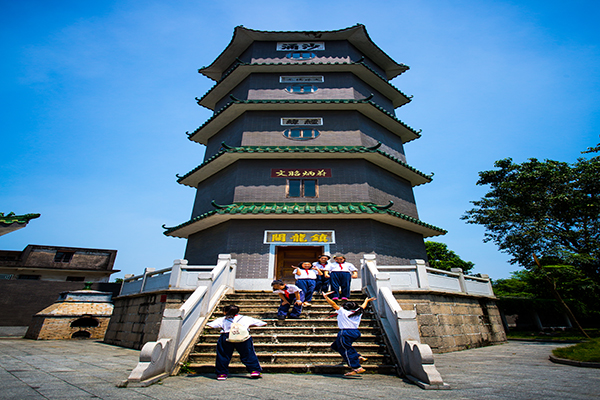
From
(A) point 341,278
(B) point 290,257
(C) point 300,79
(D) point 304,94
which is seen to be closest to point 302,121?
(D) point 304,94

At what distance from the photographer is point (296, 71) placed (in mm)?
16672

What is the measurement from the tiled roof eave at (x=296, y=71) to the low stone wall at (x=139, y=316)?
11.8 meters

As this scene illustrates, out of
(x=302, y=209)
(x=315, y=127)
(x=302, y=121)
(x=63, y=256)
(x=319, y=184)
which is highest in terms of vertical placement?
(x=302, y=121)

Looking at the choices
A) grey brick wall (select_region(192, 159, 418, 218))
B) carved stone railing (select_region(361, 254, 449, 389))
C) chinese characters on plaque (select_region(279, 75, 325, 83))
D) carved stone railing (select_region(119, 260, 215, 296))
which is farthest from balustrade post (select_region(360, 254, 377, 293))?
chinese characters on plaque (select_region(279, 75, 325, 83))

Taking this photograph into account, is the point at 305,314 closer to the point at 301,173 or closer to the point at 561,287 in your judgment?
the point at 301,173

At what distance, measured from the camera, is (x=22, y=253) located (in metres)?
29.1

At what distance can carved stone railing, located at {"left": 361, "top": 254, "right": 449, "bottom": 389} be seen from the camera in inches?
195

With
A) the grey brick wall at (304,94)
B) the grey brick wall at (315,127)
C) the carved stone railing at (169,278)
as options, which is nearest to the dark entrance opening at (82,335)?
the carved stone railing at (169,278)

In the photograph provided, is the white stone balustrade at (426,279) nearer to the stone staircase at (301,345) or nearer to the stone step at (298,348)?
the stone staircase at (301,345)

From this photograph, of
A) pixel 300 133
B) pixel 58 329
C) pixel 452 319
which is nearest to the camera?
pixel 452 319

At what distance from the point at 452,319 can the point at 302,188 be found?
24.8 feet

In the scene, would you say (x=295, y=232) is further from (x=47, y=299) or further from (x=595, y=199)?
(x=47, y=299)

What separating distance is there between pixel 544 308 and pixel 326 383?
25.8 m

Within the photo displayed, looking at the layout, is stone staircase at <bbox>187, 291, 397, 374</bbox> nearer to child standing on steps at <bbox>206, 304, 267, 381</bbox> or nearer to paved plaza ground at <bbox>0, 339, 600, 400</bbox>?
paved plaza ground at <bbox>0, 339, 600, 400</bbox>
